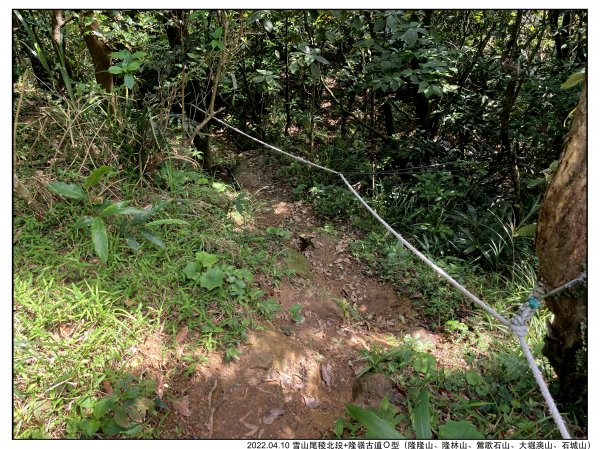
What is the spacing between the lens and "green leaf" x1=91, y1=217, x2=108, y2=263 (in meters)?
2.13

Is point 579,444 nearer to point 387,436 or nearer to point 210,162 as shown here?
point 387,436

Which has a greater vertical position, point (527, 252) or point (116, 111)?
point (116, 111)

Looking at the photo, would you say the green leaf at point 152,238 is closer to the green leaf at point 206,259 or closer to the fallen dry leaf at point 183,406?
the green leaf at point 206,259

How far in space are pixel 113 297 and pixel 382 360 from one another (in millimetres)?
1602

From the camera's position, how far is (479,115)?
13.5ft

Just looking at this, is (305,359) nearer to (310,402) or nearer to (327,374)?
(327,374)

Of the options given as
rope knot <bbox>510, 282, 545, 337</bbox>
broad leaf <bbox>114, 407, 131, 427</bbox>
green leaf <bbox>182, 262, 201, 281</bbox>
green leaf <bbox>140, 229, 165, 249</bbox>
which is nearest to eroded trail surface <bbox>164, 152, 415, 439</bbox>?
broad leaf <bbox>114, 407, 131, 427</bbox>

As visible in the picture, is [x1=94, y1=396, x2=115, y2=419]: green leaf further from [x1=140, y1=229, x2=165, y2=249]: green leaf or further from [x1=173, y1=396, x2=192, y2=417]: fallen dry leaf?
[x1=140, y1=229, x2=165, y2=249]: green leaf

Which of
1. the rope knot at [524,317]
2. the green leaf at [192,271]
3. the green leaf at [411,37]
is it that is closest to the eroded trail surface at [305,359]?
the green leaf at [192,271]

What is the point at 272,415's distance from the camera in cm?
197

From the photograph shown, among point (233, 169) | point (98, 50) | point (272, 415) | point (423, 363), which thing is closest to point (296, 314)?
point (272, 415)

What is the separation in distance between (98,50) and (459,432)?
144 inches

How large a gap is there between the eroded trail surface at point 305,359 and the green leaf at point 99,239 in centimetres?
81

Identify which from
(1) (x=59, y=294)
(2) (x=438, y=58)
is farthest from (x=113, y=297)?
(2) (x=438, y=58)
